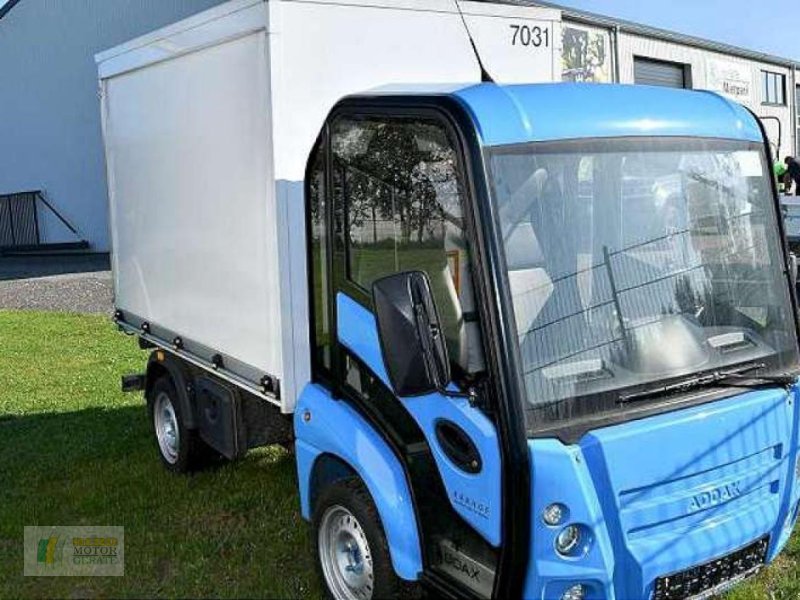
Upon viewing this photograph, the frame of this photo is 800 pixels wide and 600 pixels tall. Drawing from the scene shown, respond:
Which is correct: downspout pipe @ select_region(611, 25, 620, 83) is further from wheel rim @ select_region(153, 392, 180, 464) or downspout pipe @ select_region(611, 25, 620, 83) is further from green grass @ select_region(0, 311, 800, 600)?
wheel rim @ select_region(153, 392, 180, 464)

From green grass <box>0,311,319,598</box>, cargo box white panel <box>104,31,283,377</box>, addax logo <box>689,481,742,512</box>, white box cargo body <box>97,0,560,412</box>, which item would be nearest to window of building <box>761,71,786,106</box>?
green grass <box>0,311,319,598</box>

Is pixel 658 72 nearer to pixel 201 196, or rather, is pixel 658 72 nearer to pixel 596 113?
pixel 201 196

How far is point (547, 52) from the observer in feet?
16.3

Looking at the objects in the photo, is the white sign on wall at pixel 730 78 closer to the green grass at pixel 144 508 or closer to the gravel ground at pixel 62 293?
the gravel ground at pixel 62 293

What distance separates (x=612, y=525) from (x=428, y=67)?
8.33 feet

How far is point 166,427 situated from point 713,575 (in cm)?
412

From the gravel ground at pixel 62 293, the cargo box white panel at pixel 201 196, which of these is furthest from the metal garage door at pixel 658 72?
the cargo box white panel at pixel 201 196

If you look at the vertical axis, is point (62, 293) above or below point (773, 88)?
below

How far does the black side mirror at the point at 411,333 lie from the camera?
9.16 ft

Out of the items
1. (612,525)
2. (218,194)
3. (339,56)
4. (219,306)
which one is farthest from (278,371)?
(612,525)

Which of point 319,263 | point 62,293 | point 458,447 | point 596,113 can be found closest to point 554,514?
point 458,447

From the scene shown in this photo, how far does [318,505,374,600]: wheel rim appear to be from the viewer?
11.9 ft

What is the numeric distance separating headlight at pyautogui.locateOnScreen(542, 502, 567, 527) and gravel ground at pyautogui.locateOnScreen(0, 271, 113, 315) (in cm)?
1323

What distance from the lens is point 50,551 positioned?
16.2 feet
